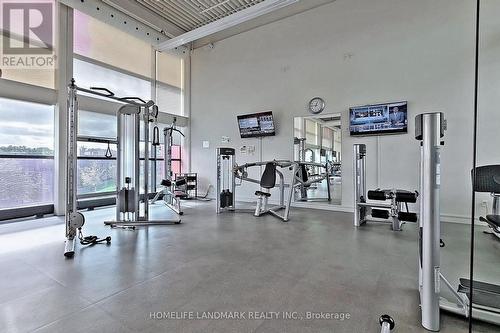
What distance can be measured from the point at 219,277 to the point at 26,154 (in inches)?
201

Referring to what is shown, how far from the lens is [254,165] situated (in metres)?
5.81

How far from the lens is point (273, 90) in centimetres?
686

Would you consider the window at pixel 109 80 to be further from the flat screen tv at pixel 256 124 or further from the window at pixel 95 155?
the flat screen tv at pixel 256 124

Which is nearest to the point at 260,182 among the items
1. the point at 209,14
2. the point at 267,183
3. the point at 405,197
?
the point at 267,183

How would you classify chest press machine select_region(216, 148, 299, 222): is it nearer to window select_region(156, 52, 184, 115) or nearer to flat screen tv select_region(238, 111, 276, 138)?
flat screen tv select_region(238, 111, 276, 138)

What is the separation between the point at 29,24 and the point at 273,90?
18.0 feet

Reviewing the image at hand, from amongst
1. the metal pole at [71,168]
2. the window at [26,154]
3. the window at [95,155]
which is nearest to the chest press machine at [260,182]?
the window at [95,155]

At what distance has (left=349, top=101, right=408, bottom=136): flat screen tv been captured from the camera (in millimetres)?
5082

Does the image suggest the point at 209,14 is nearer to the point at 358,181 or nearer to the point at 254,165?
the point at 254,165

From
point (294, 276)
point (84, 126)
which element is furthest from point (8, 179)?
point (294, 276)

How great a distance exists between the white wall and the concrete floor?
1.74m

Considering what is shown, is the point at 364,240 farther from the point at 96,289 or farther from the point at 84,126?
the point at 84,126

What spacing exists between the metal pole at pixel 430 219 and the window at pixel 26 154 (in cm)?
655

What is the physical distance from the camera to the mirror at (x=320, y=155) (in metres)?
6.00
